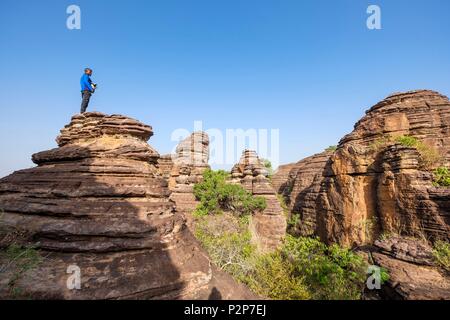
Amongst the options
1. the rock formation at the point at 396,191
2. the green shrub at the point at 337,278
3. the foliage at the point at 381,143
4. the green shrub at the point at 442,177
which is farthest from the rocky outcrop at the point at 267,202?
the green shrub at the point at 442,177

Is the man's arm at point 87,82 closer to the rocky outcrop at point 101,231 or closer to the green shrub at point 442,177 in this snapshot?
the rocky outcrop at point 101,231

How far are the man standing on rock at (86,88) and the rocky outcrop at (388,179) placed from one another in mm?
14646

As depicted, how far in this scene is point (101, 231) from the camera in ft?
13.9

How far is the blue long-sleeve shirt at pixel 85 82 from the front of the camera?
7266 mm

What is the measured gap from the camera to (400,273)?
6.84m

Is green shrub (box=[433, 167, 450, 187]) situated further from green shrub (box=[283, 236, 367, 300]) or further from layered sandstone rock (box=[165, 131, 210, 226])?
layered sandstone rock (box=[165, 131, 210, 226])

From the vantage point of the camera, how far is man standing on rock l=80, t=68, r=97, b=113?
23.9ft

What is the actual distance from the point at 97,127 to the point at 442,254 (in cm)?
1342

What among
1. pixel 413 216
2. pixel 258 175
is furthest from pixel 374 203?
pixel 258 175

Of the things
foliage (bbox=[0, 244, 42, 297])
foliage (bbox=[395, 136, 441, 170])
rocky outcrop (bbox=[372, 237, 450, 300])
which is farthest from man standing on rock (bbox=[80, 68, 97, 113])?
foliage (bbox=[395, 136, 441, 170])

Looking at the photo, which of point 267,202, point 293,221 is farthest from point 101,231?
point 293,221
